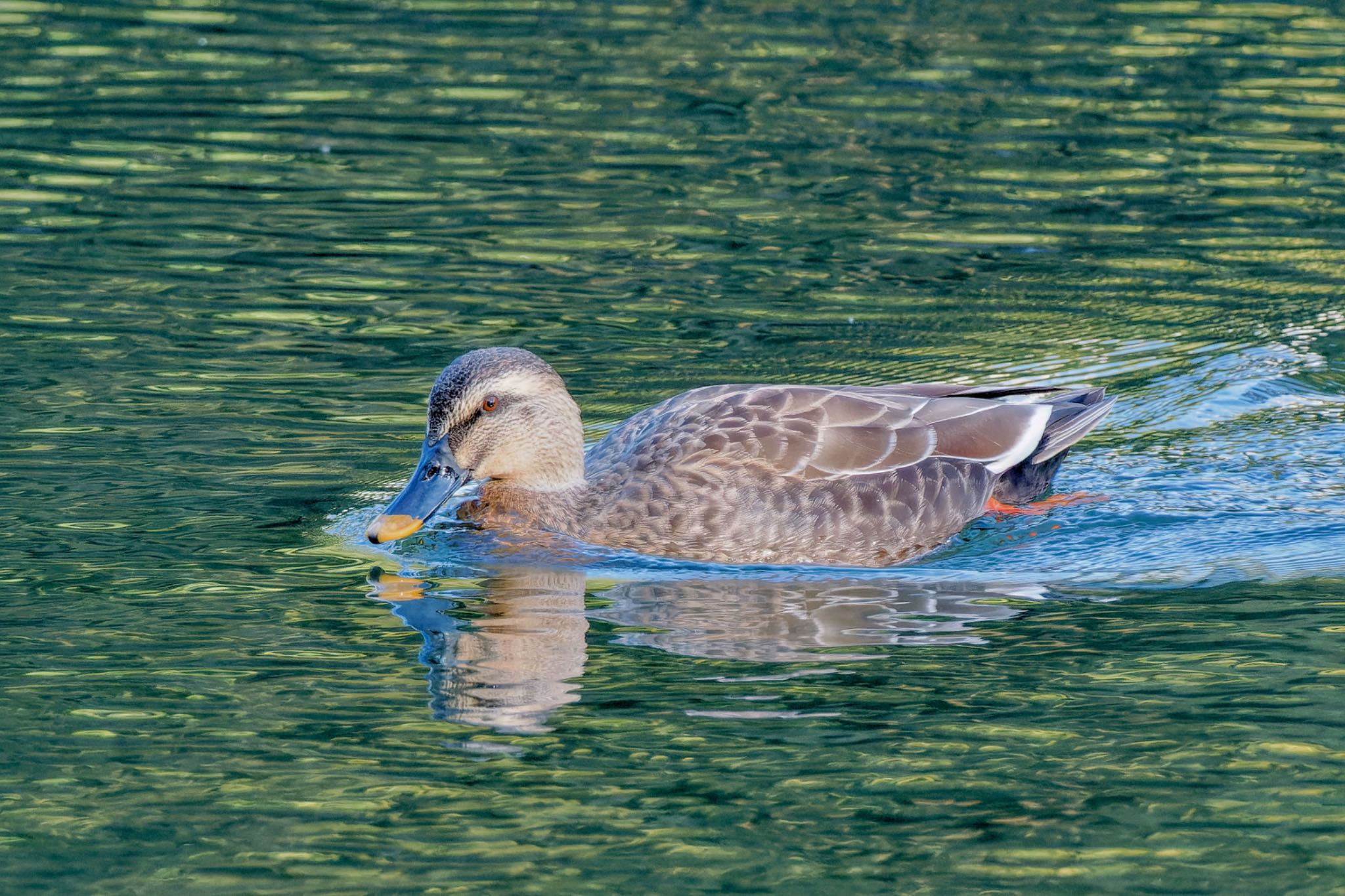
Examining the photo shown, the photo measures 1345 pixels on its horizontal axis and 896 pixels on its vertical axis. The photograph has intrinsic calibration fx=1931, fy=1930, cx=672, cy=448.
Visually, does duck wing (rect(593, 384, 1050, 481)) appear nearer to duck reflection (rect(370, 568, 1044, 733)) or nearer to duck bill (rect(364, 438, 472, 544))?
duck reflection (rect(370, 568, 1044, 733))

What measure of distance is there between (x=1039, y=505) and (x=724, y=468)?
6.18 feet

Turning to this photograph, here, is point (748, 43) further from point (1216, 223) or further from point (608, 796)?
point (608, 796)

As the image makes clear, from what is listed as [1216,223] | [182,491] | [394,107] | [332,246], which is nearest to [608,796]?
[182,491]

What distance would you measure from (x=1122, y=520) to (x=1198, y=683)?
2.58 m

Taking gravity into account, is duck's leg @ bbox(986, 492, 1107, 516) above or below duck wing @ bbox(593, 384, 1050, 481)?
below

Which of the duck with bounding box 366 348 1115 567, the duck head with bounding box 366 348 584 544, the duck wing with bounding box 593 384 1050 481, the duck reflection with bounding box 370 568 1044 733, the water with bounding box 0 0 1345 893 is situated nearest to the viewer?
the water with bounding box 0 0 1345 893

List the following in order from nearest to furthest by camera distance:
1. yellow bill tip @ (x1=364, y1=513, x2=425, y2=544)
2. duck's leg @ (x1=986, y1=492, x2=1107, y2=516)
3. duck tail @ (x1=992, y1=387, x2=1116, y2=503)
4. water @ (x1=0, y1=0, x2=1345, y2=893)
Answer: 1. water @ (x1=0, y1=0, x2=1345, y2=893)
2. yellow bill tip @ (x1=364, y1=513, x2=425, y2=544)
3. duck's leg @ (x1=986, y1=492, x2=1107, y2=516)
4. duck tail @ (x1=992, y1=387, x2=1116, y2=503)

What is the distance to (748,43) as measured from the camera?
2044 centimetres

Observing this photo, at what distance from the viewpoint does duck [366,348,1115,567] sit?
9.51m

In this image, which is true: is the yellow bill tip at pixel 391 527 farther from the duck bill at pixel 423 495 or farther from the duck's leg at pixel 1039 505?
the duck's leg at pixel 1039 505

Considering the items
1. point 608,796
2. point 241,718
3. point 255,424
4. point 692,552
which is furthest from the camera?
point 255,424

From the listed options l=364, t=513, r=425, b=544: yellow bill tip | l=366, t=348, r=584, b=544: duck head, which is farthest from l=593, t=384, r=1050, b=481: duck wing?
l=364, t=513, r=425, b=544: yellow bill tip

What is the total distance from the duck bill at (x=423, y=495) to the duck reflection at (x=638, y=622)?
0.26 metres

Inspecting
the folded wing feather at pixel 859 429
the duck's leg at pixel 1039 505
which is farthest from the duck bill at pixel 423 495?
the duck's leg at pixel 1039 505
